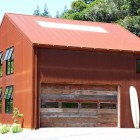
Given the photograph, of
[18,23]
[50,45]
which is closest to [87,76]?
[50,45]

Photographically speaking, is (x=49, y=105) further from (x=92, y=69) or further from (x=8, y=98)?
(x=8, y=98)

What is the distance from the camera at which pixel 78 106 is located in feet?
111

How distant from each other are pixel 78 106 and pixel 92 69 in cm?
283

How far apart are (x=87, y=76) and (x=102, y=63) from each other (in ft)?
5.24

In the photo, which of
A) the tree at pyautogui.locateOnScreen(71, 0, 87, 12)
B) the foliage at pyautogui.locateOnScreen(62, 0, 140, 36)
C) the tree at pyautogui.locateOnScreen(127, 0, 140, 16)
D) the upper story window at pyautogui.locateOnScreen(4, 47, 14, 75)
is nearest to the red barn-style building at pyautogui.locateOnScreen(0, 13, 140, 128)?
the upper story window at pyautogui.locateOnScreen(4, 47, 14, 75)

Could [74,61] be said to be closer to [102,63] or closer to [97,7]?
[102,63]

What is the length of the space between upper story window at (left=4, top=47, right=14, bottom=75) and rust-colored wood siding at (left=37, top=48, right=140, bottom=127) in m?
5.92

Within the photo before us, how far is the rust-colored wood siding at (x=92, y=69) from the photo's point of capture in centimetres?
3253

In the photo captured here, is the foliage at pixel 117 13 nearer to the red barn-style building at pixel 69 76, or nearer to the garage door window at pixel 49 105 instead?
the red barn-style building at pixel 69 76

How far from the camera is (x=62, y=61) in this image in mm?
33031

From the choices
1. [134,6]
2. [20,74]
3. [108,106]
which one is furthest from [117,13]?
[20,74]

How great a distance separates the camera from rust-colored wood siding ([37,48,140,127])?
32.5 metres

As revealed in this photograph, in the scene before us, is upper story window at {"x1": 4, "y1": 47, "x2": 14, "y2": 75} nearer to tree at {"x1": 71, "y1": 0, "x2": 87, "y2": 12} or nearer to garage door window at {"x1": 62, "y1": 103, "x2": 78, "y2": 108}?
garage door window at {"x1": 62, "y1": 103, "x2": 78, "y2": 108}

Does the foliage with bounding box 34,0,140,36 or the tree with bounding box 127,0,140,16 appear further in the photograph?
the tree with bounding box 127,0,140,16
